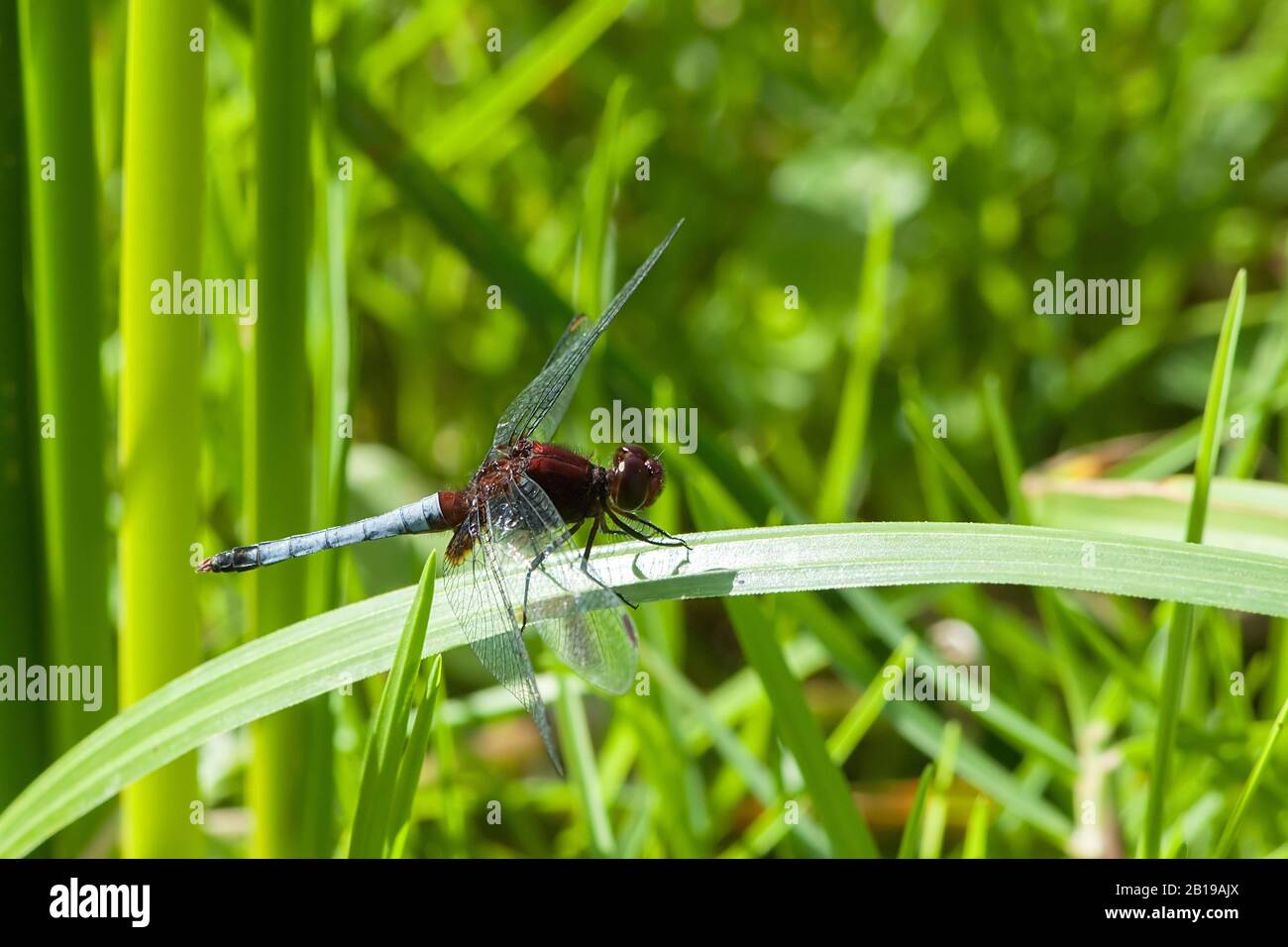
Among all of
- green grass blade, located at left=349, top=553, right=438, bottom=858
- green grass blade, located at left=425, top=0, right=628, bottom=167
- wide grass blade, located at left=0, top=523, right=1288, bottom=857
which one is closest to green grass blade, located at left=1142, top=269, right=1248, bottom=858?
wide grass blade, located at left=0, top=523, right=1288, bottom=857

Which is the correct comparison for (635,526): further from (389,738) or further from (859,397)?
(389,738)

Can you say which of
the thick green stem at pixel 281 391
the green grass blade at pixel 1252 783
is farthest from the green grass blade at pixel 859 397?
the thick green stem at pixel 281 391

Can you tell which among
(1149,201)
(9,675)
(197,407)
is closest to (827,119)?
(1149,201)

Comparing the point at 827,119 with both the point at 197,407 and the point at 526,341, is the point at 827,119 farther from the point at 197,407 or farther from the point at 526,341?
the point at 197,407

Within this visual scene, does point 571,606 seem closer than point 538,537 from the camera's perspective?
Yes

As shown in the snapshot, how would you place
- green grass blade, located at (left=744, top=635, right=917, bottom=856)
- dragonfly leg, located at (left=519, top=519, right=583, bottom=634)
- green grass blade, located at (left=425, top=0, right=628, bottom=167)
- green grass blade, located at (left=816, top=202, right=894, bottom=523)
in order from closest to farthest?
dragonfly leg, located at (left=519, top=519, right=583, bottom=634)
green grass blade, located at (left=744, top=635, right=917, bottom=856)
green grass blade, located at (left=816, top=202, right=894, bottom=523)
green grass blade, located at (left=425, top=0, right=628, bottom=167)

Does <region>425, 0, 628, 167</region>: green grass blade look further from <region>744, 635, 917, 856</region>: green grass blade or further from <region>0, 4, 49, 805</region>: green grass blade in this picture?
<region>744, 635, 917, 856</region>: green grass blade

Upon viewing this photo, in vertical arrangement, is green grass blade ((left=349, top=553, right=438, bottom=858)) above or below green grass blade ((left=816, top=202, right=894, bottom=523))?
below

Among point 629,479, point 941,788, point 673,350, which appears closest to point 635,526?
point 629,479
